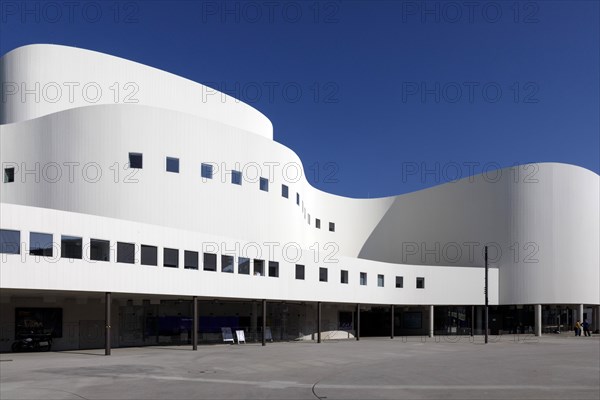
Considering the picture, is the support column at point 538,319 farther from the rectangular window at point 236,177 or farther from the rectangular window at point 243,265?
the rectangular window at point 243,265

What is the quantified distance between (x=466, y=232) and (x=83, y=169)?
129 ft

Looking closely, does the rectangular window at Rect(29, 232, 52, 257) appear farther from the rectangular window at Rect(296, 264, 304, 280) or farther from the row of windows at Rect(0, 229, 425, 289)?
the rectangular window at Rect(296, 264, 304, 280)

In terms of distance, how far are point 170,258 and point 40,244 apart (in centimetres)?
804

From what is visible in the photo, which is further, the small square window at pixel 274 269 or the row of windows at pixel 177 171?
the small square window at pixel 274 269

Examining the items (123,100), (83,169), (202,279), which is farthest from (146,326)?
(123,100)

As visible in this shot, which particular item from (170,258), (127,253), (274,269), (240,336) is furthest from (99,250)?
(240,336)

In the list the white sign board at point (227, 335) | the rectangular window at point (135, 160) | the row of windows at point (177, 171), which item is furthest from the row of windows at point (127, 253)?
the rectangular window at point (135, 160)

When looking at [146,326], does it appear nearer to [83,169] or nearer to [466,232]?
[83,169]

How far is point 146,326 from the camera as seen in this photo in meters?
45.1

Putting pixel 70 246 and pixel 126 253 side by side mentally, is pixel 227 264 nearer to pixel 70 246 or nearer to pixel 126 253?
pixel 126 253

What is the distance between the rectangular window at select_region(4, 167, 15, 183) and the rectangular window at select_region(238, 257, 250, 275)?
14.6m

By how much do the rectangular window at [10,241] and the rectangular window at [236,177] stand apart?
61.4ft

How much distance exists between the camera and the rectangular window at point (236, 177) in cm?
4596

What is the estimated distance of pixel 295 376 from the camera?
2362 cm
